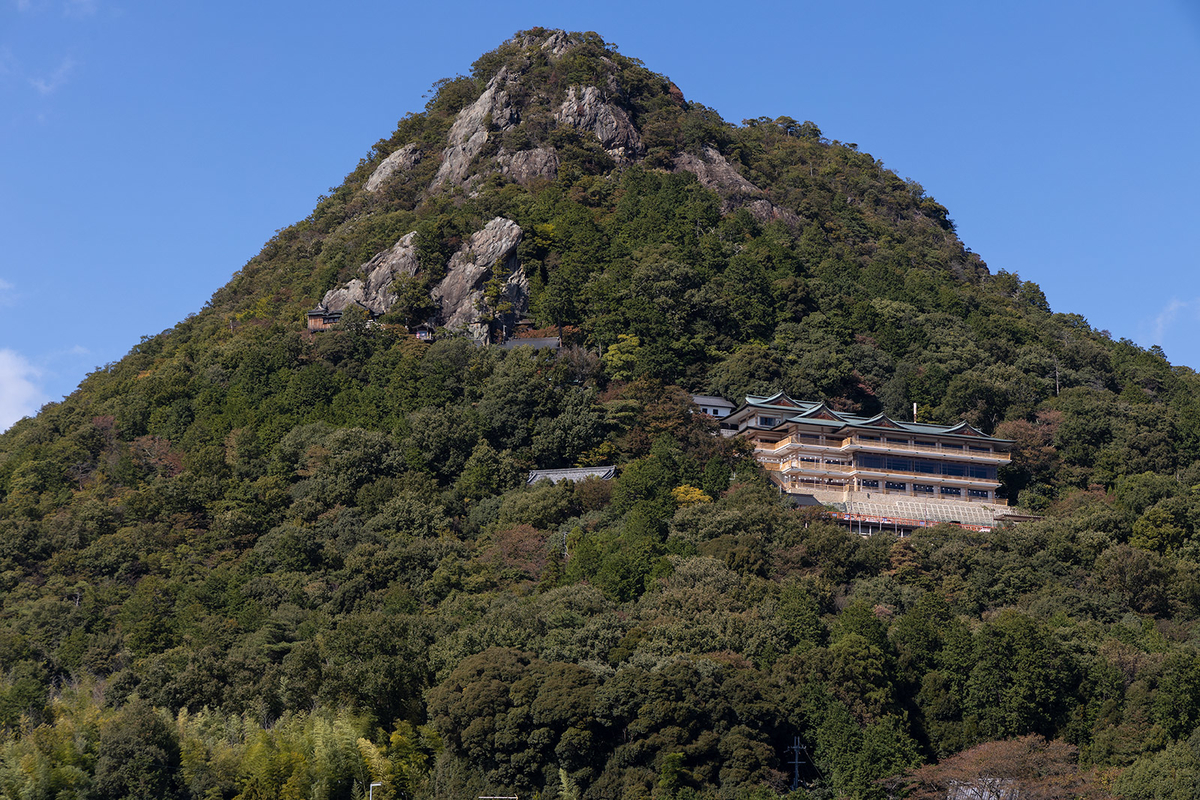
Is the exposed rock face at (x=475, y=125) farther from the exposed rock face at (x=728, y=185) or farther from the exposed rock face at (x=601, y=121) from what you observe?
the exposed rock face at (x=728, y=185)

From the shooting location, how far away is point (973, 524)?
2312 inches

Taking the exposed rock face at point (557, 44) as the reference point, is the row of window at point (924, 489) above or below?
below

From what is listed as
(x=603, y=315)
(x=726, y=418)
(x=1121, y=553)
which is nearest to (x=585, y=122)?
(x=603, y=315)

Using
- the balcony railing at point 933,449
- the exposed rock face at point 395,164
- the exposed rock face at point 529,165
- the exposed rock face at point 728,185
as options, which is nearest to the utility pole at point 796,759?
the balcony railing at point 933,449

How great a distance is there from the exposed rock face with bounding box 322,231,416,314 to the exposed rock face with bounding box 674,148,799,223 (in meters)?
23.3

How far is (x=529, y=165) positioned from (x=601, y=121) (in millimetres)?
8705

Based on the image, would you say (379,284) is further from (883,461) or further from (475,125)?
(883,461)

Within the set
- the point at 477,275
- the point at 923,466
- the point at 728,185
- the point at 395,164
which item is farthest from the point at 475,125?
the point at 923,466

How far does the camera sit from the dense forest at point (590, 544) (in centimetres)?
3909

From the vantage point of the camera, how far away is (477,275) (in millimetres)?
77312

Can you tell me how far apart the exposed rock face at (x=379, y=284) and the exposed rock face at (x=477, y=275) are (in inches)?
103

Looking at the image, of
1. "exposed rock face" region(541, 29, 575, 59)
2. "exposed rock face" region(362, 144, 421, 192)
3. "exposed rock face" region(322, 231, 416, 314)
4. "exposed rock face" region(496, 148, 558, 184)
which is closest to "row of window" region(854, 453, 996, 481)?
"exposed rock face" region(322, 231, 416, 314)

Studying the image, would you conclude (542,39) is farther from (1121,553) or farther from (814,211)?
(1121,553)

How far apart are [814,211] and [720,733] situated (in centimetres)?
6215
